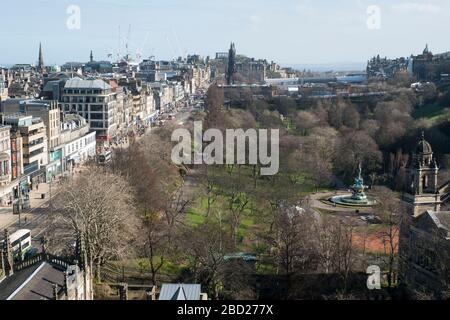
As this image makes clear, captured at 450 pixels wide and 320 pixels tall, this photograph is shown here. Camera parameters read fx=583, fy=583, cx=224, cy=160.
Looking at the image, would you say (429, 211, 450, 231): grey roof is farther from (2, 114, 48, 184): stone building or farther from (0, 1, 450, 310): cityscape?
(2, 114, 48, 184): stone building

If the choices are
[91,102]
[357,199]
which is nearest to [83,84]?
[91,102]

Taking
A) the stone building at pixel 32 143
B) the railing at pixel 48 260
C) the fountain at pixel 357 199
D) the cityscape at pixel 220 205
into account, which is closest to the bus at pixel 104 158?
the cityscape at pixel 220 205

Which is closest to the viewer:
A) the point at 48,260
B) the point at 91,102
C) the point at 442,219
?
the point at 48,260

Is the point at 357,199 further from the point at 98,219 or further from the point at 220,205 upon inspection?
the point at 98,219

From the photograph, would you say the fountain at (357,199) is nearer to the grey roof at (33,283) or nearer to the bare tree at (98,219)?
the bare tree at (98,219)

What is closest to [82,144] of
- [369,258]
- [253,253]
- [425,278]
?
[253,253]
